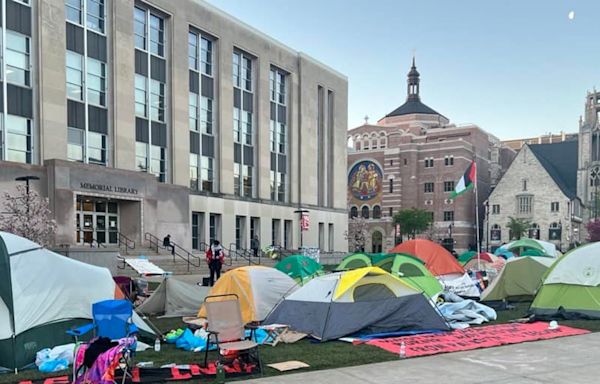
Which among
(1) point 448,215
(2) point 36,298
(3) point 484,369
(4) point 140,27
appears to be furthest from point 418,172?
(2) point 36,298

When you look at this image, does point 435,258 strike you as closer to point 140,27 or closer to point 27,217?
point 27,217

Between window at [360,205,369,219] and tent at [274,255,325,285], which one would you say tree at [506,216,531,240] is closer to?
window at [360,205,369,219]

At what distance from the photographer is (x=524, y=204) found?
79.9 meters

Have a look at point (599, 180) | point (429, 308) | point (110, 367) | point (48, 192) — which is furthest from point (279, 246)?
point (599, 180)

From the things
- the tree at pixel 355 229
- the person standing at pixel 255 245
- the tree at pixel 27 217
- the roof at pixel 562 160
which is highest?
the roof at pixel 562 160

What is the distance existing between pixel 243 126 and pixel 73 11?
1528cm

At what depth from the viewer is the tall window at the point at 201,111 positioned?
35344mm

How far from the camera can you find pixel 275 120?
43219mm

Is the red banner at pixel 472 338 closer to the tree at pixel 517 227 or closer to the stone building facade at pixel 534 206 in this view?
the tree at pixel 517 227

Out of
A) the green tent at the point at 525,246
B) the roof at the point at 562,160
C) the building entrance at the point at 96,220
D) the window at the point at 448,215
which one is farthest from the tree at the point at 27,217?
the roof at the point at 562,160

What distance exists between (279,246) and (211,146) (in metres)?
10.4

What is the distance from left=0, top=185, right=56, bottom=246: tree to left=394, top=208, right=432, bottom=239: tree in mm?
58149

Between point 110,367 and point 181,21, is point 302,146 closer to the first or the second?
point 181,21

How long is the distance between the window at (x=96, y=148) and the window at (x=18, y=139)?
11.0ft
